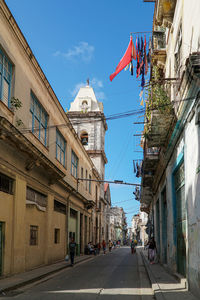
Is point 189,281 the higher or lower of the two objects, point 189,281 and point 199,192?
the lower

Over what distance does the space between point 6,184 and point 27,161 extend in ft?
6.45

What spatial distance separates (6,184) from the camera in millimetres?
13820

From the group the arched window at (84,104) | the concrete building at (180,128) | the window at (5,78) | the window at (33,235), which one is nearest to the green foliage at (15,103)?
the window at (5,78)

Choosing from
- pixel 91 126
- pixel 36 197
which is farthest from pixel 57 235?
pixel 91 126

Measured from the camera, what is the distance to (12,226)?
14109mm

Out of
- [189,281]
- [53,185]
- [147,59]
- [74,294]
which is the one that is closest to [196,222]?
[189,281]

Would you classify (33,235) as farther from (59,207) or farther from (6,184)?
(59,207)

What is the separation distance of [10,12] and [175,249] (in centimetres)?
1071

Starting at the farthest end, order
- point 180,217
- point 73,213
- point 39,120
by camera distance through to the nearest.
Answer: point 73,213 < point 39,120 < point 180,217

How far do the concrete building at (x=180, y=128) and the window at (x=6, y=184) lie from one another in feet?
18.6

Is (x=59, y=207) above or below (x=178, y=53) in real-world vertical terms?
below

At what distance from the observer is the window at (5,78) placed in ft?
43.7

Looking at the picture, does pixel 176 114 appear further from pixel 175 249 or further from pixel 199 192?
pixel 175 249

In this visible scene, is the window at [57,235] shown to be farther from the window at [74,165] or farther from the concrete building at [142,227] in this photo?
the concrete building at [142,227]
